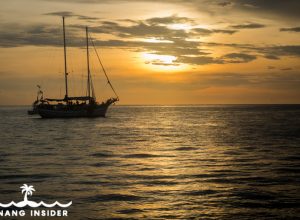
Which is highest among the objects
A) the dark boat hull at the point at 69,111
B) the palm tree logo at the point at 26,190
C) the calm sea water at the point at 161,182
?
the dark boat hull at the point at 69,111

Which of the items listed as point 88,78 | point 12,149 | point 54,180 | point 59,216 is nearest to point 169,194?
point 59,216

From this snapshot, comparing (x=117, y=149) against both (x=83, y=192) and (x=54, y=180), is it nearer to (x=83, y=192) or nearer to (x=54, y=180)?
(x=54, y=180)

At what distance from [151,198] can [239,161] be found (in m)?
16.4

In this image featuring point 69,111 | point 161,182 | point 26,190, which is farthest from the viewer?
point 69,111

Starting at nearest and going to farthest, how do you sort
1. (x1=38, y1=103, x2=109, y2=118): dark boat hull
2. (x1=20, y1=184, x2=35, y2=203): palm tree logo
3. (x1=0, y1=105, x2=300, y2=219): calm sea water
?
1. (x1=0, y1=105, x2=300, y2=219): calm sea water
2. (x1=20, y1=184, x2=35, y2=203): palm tree logo
3. (x1=38, y1=103, x2=109, y2=118): dark boat hull

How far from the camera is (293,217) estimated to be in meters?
18.4

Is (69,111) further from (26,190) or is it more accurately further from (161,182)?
(26,190)

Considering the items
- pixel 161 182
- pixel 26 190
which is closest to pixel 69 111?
pixel 161 182

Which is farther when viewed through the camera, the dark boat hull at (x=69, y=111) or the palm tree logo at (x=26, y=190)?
the dark boat hull at (x=69, y=111)

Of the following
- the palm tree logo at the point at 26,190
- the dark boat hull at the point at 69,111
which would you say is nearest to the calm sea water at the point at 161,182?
the palm tree logo at the point at 26,190

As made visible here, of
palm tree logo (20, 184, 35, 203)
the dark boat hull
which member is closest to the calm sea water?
palm tree logo (20, 184, 35, 203)

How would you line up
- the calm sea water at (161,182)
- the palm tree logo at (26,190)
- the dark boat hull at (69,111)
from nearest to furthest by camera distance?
1. the calm sea water at (161,182)
2. the palm tree logo at (26,190)
3. the dark boat hull at (69,111)

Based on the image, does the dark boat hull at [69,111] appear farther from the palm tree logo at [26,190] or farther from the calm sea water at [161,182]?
the palm tree logo at [26,190]

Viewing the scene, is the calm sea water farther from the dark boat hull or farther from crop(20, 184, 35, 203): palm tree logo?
the dark boat hull
